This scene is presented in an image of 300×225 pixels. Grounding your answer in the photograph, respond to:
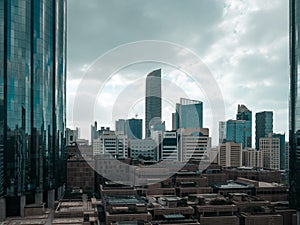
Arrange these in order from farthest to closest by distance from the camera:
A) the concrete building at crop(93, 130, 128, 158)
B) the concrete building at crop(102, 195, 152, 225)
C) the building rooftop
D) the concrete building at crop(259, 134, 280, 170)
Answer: the concrete building at crop(93, 130, 128, 158) < the concrete building at crop(259, 134, 280, 170) < the building rooftop < the concrete building at crop(102, 195, 152, 225)

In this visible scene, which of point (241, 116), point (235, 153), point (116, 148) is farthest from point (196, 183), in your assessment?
point (241, 116)

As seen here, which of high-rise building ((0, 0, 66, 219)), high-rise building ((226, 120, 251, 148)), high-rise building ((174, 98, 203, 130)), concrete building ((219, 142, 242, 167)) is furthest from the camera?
high-rise building ((226, 120, 251, 148))

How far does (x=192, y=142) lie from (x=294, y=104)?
39.8m

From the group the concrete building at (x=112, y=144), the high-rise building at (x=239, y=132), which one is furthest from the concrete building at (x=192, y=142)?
the high-rise building at (x=239, y=132)

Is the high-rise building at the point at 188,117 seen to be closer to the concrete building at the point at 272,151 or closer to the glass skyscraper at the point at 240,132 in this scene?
the concrete building at the point at 272,151

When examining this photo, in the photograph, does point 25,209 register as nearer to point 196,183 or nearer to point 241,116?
point 196,183

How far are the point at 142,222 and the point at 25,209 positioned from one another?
991 cm

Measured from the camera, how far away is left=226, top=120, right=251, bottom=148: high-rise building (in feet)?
271

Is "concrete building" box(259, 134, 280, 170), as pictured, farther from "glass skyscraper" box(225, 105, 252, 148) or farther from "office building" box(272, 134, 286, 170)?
"glass skyscraper" box(225, 105, 252, 148)

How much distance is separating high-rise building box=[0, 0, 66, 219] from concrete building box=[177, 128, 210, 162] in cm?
3510

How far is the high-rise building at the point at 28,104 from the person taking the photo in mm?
22344

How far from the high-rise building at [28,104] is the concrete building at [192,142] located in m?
35.1

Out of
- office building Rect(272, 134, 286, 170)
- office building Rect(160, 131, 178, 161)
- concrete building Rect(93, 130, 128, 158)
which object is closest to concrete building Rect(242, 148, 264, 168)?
office building Rect(272, 134, 286, 170)

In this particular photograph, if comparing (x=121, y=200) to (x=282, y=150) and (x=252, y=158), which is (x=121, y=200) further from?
(x=282, y=150)
